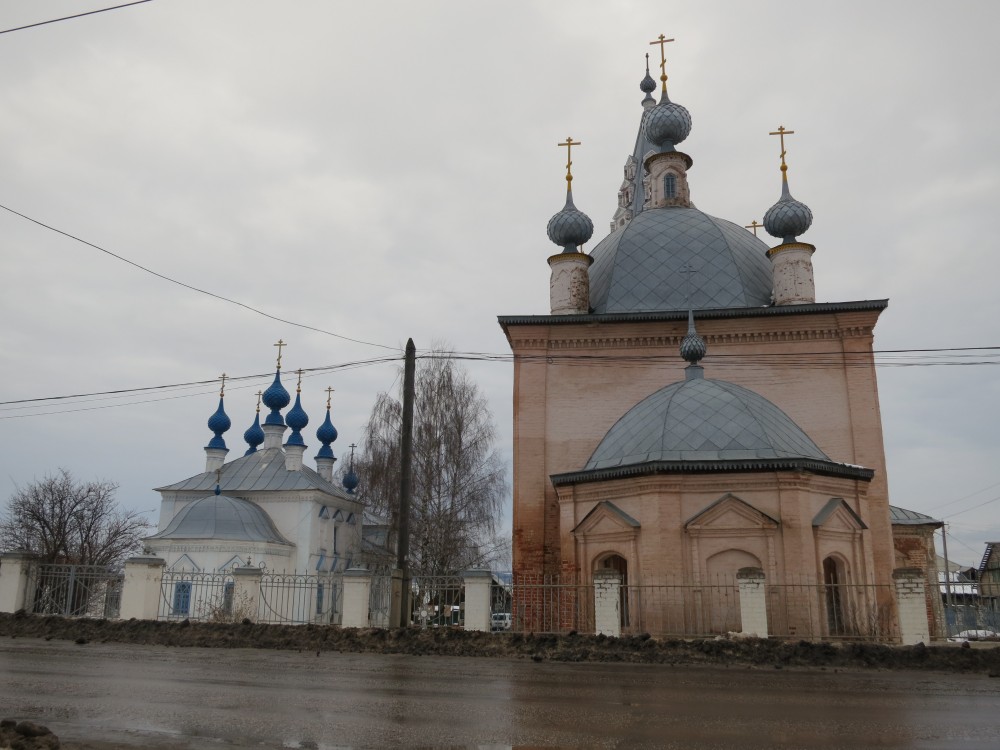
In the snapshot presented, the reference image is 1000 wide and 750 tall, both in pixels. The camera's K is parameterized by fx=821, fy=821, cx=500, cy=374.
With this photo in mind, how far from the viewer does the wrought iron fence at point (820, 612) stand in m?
12.8

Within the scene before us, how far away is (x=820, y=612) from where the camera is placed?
42.6 feet

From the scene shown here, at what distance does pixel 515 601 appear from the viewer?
50.3 ft

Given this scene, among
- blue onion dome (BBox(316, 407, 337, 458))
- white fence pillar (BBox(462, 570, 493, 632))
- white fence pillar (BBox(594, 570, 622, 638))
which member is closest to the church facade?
white fence pillar (BBox(594, 570, 622, 638))

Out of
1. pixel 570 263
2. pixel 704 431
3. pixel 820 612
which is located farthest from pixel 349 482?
pixel 820 612

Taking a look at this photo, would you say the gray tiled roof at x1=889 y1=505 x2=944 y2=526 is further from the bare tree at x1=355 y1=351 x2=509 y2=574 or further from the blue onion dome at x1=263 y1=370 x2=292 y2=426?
the blue onion dome at x1=263 y1=370 x2=292 y2=426

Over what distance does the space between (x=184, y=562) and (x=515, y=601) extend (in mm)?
12164

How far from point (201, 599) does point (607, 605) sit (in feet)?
38.7

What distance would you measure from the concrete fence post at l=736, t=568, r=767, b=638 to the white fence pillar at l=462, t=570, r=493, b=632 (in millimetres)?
3731

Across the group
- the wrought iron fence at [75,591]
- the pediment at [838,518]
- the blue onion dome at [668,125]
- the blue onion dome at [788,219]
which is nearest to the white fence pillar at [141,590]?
the wrought iron fence at [75,591]

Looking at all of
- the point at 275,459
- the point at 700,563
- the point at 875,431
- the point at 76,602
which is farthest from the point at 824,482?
the point at 275,459

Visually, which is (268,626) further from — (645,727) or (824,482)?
(824,482)

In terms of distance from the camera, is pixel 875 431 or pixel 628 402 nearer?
pixel 875 431

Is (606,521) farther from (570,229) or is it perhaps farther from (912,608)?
(570,229)

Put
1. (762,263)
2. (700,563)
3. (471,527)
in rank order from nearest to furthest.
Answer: (700,563)
(762,263)
(471,527)
